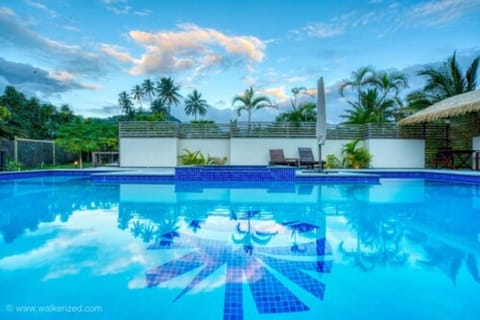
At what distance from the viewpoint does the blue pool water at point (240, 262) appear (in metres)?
1.77

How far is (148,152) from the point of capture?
42.9 ft

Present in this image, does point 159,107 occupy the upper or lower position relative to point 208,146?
upper

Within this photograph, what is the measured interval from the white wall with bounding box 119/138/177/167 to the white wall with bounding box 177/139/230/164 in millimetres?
583

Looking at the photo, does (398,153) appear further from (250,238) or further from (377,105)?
(250,238)

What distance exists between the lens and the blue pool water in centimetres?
177

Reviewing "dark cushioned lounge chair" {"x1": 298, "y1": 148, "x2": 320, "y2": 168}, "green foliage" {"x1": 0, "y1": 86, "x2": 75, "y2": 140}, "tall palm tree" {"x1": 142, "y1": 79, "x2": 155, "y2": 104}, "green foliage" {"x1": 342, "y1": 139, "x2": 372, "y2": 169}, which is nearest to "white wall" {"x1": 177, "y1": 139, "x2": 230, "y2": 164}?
"dark cushioned lounge chair" {"x1": 298, "y1": 148, "x2": 320, "y2": 168}

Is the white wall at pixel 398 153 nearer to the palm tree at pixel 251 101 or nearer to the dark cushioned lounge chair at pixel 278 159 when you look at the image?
the dark cushioned lounge chair at pixel 278 159

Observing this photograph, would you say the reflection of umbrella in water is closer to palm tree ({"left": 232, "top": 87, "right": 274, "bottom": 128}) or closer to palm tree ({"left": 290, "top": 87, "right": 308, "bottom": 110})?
palm tree ({"left": 232, "top": 87, "right": 274, "bottom": 128})

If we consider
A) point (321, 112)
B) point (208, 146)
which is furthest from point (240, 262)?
point (208, 146)

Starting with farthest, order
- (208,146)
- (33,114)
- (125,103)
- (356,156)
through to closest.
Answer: (125,103), (33,114), (208,146), (356,156)

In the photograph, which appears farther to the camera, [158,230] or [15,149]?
[15,149]

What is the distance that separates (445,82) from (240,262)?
55.1ft

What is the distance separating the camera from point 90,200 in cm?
597

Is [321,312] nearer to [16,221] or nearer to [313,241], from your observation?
[313,241]
